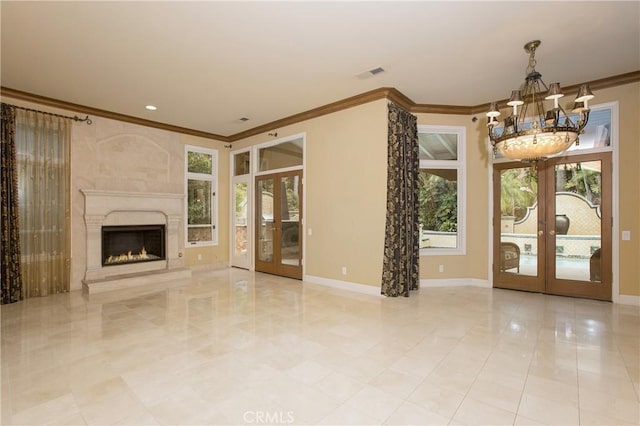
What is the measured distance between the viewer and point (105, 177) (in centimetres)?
577

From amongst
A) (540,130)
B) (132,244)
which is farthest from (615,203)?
(132,244)

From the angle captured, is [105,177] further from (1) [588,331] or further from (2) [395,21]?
(1) [588,331]

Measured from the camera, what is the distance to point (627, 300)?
4402 mm

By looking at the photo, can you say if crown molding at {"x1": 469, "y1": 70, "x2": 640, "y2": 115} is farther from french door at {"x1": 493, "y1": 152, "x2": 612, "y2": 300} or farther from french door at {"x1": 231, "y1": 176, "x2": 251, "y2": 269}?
french door at {"x1": 231, "y1": 176, "x2": 251, "y2": 269}

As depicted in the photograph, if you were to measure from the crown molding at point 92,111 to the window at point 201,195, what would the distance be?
37 centimetres

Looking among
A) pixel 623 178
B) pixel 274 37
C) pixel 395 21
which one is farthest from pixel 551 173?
pixel 274 37

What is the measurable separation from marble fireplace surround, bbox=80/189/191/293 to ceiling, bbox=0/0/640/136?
180 centimetres

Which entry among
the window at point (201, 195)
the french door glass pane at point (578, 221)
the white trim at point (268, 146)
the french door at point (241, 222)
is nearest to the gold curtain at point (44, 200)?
→ the window at point (201, 195)

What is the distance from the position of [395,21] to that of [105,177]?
5.67m

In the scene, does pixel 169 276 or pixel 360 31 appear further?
pixel 169 276

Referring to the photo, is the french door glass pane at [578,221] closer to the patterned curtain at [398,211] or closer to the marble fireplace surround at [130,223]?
the patterned curtain at [398,211]

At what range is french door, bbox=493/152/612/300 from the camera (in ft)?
15.2

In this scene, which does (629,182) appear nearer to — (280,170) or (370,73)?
(370,73)

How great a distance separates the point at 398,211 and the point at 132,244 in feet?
17.4
